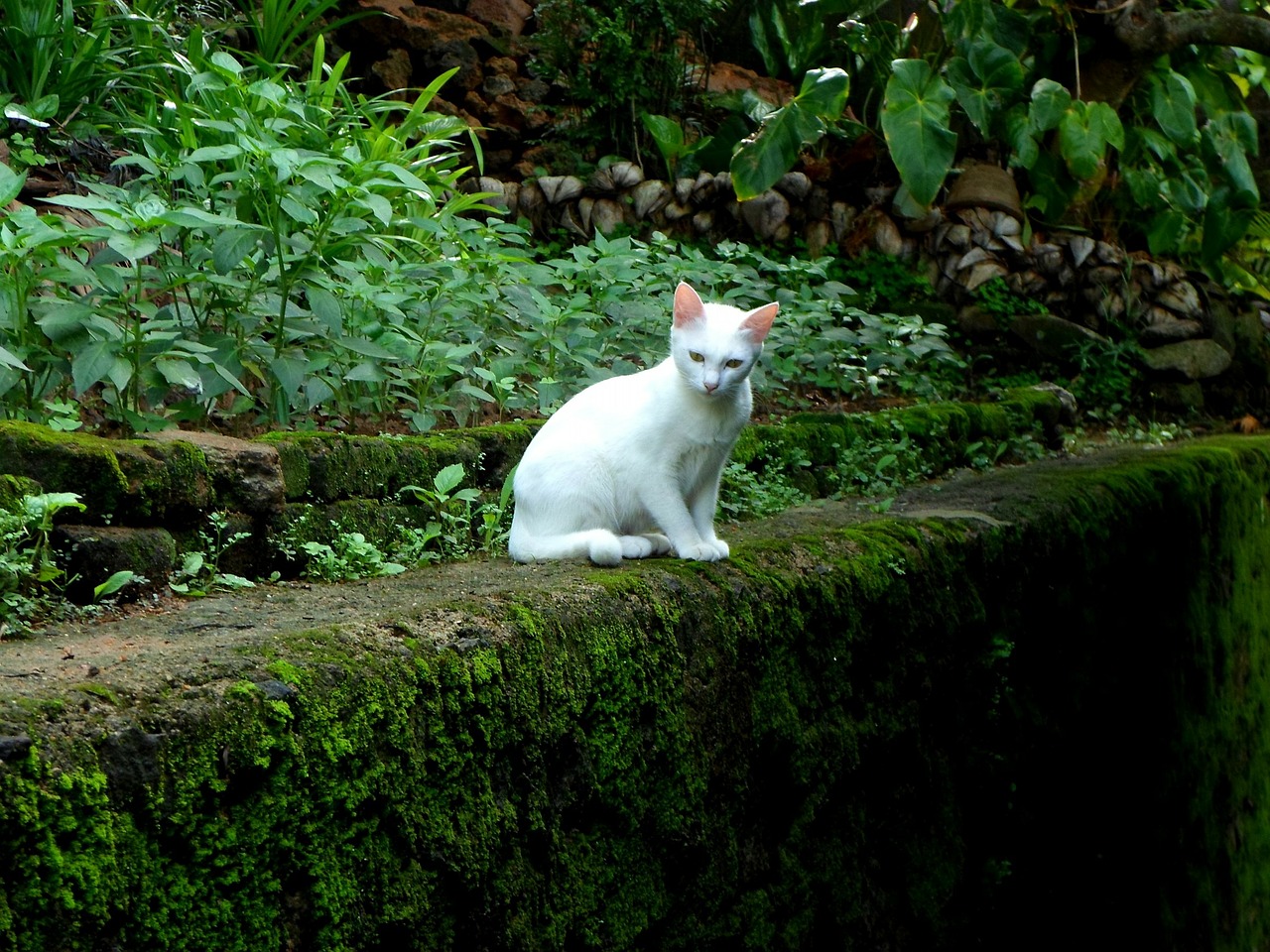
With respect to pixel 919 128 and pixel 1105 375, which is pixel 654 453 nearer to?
pixel 919 128

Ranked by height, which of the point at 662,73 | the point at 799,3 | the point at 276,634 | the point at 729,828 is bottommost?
the point at 729,828

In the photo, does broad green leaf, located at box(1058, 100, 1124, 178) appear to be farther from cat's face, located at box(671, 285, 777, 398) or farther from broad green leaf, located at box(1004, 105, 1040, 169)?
cat's face, located at box(671, 285, 777, 398)

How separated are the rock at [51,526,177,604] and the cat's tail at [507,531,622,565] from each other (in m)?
0.82

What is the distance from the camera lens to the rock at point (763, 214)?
7.91 meters

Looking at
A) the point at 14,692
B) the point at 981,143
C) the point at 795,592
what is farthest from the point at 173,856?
the point at 981,143

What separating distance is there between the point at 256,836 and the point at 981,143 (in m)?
8.54

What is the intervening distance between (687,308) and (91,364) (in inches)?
57.4

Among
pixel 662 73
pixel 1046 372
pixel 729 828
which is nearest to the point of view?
pixel 729 828

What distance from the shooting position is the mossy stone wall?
1488mm

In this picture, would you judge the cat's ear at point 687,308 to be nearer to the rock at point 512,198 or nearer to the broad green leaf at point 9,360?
the broad green leaf at point 9,360

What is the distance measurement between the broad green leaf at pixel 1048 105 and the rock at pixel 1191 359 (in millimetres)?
1834

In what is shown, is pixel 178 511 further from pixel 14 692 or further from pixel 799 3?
pixel 799 3

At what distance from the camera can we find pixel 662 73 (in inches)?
333

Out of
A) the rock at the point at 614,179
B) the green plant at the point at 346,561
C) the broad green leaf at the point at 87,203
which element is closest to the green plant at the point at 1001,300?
the rock at the point at 614,179
